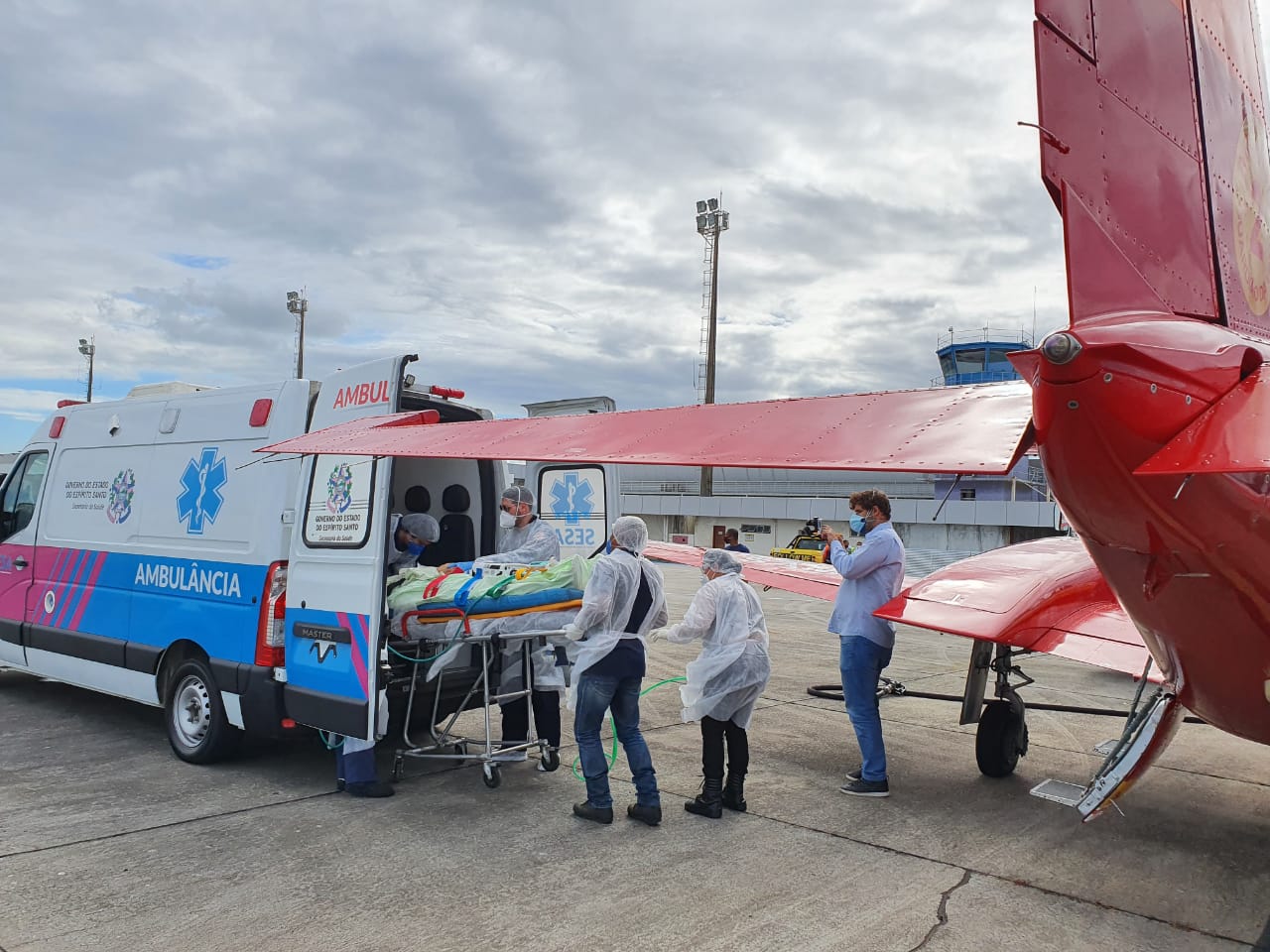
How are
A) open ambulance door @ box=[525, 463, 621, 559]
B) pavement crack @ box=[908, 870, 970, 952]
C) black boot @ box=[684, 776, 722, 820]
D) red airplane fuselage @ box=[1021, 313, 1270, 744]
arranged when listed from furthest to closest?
1. open ambulance door @ box=[525, 463, 621, 559]
2. black boot @ box=[684, 776, 722, 820]
3. pavement crack @ box=[908, 870, 970, 952]
4. red airplane fuselage @ box=[1021, 313, 1270, 744]

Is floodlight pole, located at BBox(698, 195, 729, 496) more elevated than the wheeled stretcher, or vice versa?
floodlight pole, located at BBox(698, 195, 729, 496)

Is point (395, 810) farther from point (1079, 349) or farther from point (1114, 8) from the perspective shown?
point (1114, 8)

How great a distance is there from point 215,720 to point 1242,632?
5.99 metres

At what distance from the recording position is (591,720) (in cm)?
560

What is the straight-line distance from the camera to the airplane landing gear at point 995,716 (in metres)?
6.90

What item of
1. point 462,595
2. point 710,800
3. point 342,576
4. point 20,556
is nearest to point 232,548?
point 342,576

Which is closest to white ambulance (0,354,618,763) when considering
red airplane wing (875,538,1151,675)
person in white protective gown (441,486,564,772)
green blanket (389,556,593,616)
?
green blanket (389,556,593,616)

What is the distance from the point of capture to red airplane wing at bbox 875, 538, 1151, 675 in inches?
231

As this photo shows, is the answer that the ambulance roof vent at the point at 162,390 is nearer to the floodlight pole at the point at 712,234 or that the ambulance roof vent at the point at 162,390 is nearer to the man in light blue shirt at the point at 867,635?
the man in light blue shirt at the point at 867,635

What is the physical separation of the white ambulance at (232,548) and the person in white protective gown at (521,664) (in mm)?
441

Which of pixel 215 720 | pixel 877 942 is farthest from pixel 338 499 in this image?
pixel 877 942

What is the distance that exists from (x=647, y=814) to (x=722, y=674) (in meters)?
0.95

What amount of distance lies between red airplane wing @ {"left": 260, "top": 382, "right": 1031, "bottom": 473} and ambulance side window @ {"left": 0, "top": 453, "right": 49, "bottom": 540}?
6.23 metres

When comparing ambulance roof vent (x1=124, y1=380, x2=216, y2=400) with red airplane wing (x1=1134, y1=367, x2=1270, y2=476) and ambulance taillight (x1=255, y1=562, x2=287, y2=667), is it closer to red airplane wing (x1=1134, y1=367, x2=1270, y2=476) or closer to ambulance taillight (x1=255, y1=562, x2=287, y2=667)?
ambulance taillight (x1=255, y1=562, x2=287, y2=667)
